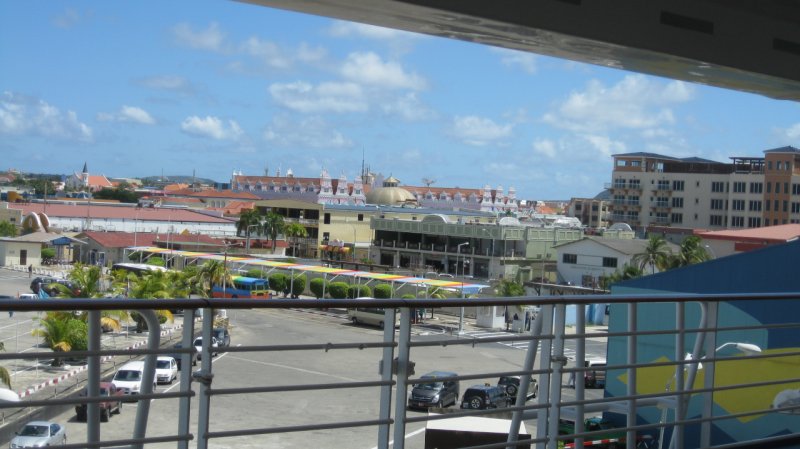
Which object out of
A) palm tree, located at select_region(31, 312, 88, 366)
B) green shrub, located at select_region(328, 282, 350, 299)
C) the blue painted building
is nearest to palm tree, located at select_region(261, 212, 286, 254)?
green shrub, located at select_region(328, 282, 350, 299)

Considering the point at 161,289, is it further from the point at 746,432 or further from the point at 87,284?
the point at 746,432

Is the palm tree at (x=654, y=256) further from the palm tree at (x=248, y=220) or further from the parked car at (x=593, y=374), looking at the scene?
the parked car at (x=593, y=374)

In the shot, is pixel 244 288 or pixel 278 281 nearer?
pixel 244 288

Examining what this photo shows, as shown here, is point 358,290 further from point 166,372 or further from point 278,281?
point 166,372

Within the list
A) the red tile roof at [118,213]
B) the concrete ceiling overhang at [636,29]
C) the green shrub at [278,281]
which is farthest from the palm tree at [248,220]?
the concrete ceiling overhang at [636,29]

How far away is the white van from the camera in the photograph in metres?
2.31

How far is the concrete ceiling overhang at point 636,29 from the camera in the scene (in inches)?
148

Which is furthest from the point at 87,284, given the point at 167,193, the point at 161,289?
the point at 167,193

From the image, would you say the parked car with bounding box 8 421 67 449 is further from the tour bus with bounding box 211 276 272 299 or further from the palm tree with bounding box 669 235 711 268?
the tour bus with bounding box 211 276 272 299

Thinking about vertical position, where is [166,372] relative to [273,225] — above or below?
above

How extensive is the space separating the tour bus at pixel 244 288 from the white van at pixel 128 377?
30943 mm

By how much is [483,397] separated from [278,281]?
33.1 meters

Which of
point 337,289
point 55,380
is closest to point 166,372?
point 55,380

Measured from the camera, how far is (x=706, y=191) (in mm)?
48500
